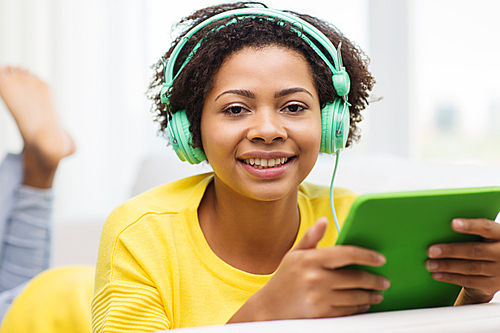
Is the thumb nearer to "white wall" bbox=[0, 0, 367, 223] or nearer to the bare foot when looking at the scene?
the bare foot

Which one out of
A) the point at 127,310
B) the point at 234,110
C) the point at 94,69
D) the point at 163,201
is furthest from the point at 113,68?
A: the point at 127,310

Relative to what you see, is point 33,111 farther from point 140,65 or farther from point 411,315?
point 411,315

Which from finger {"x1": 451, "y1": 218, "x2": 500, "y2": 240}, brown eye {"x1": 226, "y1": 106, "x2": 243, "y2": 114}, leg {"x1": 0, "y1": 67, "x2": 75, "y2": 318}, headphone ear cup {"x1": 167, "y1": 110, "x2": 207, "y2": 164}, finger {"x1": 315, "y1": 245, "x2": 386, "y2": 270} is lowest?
leg {"x1": 0, "y1": 67, "x2": 75, "y2": 318}

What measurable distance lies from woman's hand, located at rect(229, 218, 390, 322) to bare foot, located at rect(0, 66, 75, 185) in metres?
1.21

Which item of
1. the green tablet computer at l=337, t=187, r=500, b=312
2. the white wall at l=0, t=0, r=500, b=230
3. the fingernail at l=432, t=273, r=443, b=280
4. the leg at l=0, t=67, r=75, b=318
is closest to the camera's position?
the green tablet computer at l=337, t=187, r=500, b=312

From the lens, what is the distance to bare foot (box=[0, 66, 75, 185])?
162 cm

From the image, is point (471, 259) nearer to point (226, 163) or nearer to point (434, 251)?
point (434, 251)

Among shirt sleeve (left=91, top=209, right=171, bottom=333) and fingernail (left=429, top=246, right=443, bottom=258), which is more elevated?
fingernail (left=429, top=246, right=443, bottom=258)

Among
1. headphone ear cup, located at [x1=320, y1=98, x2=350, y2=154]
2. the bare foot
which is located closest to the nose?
headphone ear cup, located at [x1=320, y1=98, x2=350, y2=154]

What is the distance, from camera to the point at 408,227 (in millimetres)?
631

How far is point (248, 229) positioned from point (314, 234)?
40 cm

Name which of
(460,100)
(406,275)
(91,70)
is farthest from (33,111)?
(460,100)

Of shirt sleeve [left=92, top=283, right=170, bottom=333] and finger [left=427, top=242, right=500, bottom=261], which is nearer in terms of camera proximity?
finger [left=427, top=242, right=500, bottom=261]

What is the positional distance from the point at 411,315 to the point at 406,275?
6cm
